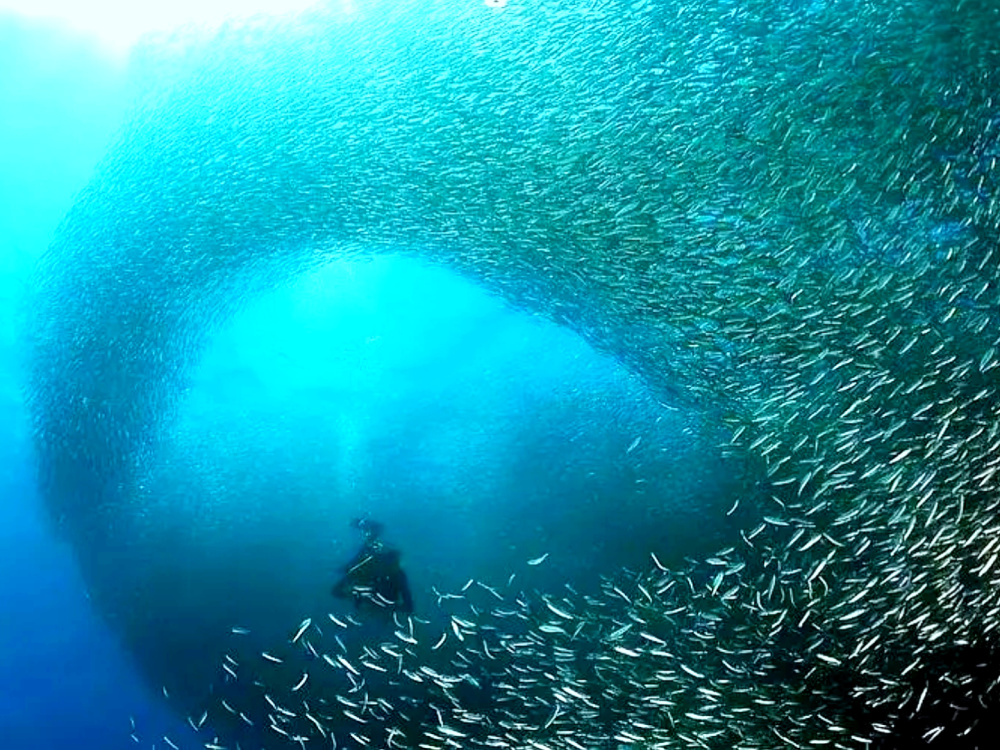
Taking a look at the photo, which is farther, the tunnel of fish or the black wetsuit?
the black wetsuit

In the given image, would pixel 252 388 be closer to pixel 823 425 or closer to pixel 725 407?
pixel 725 407

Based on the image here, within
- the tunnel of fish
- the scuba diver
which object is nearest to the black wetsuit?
the scuba diver

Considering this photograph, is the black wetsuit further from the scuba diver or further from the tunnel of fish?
the tunnel of fish

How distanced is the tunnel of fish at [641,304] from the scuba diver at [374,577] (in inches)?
14.1

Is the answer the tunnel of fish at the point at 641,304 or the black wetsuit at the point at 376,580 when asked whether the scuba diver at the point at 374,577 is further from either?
the tunnel of fish at the point at 641,304

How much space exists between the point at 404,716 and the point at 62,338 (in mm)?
6659

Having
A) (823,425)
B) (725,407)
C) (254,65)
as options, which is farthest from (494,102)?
(823,425)

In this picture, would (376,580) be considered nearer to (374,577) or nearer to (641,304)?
(374,577)

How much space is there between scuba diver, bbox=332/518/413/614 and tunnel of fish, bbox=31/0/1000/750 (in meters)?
0.36

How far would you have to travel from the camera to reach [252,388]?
8875 millimetres

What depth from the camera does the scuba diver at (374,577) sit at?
7082 millimetres

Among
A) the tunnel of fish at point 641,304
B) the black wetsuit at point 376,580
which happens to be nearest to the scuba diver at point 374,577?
the black wetsuit at point 376,580

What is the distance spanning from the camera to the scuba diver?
708cm

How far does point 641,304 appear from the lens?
6504 mm
